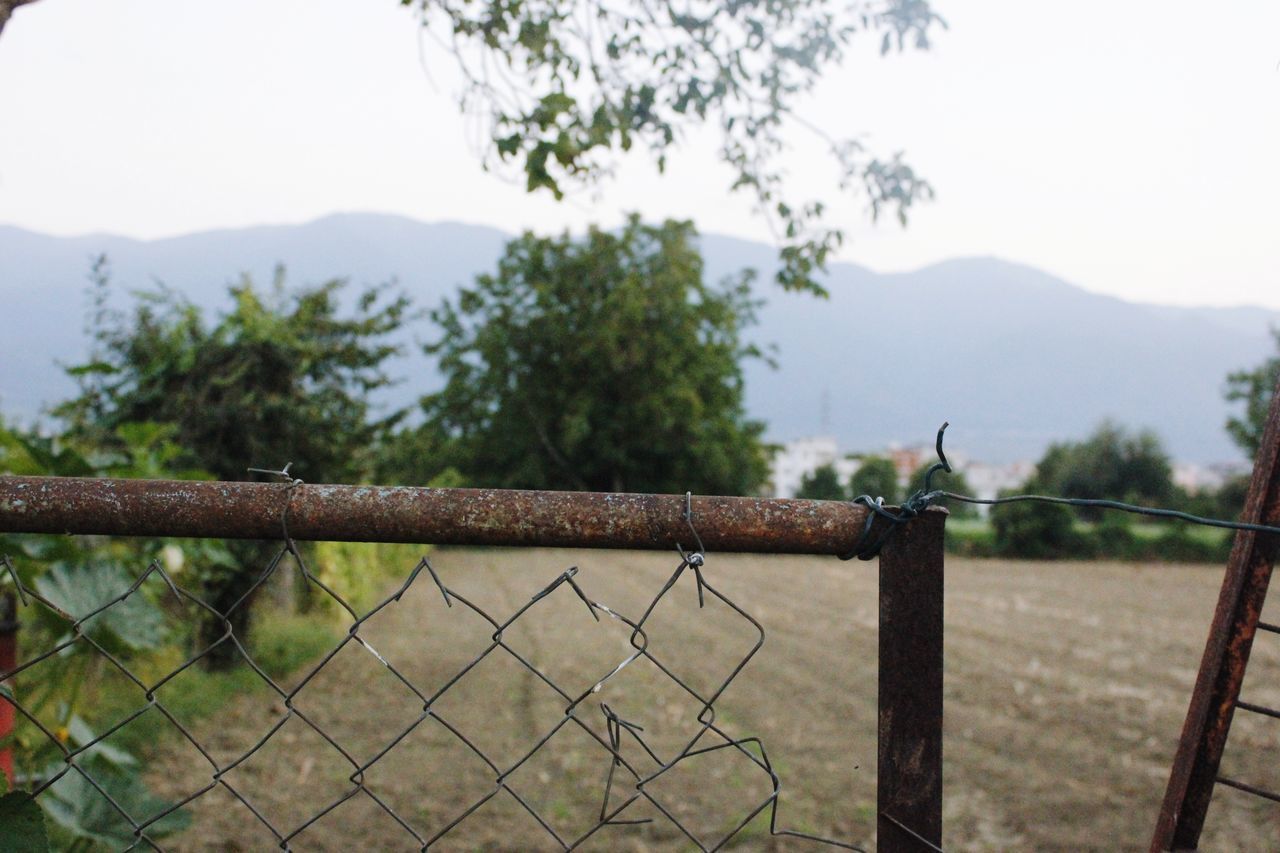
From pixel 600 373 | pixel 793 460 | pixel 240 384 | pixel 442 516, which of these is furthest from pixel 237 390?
pixel 793 460

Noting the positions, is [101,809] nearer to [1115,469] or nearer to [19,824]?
[19,824]

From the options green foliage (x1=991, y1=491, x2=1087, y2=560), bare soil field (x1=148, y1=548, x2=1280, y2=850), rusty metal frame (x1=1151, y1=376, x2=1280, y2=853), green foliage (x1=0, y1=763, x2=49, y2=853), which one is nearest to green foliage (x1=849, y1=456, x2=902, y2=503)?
green foliage (x1=991, y1=491, x2=1087, y2=560)

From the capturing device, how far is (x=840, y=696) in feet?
22.0

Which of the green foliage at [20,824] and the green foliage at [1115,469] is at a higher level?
the green foliage at [1115,469]

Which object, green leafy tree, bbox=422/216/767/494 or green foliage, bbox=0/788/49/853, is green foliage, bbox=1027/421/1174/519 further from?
green foliage, bbox=0/788/49/853

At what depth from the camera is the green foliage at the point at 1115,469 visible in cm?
3250

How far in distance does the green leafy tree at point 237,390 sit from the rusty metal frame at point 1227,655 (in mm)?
5694

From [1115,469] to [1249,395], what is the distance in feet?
16.0

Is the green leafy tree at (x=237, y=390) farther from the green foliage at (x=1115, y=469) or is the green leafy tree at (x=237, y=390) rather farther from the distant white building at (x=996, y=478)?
the green foliage at (x=1115, y=469)

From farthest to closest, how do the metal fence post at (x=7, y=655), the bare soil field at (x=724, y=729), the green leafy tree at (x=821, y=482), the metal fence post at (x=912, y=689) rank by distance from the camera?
the green leafy tree at (x=821, y=482), the bare soil field at (x=724, y=729), the metal fence post at (x=7, y=655), the metal fence post at (x=912, y=689)

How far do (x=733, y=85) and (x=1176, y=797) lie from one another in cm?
306

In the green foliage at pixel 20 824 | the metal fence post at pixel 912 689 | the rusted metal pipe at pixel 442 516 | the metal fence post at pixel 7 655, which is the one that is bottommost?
the metal fence post at pixel 7 655

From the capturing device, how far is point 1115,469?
108 ft

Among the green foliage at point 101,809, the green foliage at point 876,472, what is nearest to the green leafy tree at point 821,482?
the green foliage at point 876,472
